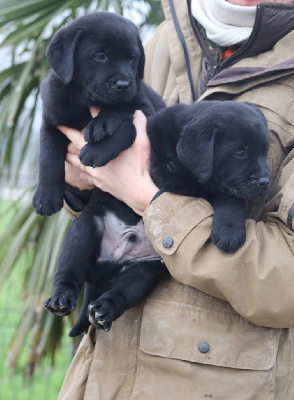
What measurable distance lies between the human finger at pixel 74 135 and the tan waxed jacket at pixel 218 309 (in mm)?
491

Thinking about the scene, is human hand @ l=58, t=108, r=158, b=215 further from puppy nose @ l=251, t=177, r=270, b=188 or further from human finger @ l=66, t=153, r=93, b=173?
puppy nose @ l=251, t=177, r=270, b=188

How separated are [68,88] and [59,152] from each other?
25cm

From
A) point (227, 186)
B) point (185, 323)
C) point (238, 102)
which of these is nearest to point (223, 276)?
point (185, 323)

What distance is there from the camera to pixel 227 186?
1933 millimetres

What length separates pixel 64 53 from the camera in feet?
7.23

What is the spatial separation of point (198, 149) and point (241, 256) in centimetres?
40

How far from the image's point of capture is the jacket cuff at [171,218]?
5.72ft

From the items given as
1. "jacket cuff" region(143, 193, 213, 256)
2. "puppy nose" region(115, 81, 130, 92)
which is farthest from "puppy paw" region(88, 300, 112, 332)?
"puppy nose" region(115, 81, 130, 92)

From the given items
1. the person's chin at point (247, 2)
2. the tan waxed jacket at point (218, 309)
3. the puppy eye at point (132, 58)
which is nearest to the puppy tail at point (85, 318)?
the tan waxed jacket at point (218, 309)

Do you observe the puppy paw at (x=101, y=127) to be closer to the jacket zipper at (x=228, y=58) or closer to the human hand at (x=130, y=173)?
the human hand at (x=130, y=173)

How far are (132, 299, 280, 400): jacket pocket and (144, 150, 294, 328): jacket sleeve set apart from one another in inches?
3.6

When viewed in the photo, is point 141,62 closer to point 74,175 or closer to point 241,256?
point 74,175

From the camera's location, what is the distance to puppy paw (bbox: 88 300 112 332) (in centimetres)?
190

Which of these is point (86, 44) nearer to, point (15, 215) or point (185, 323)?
point (185, 323)
